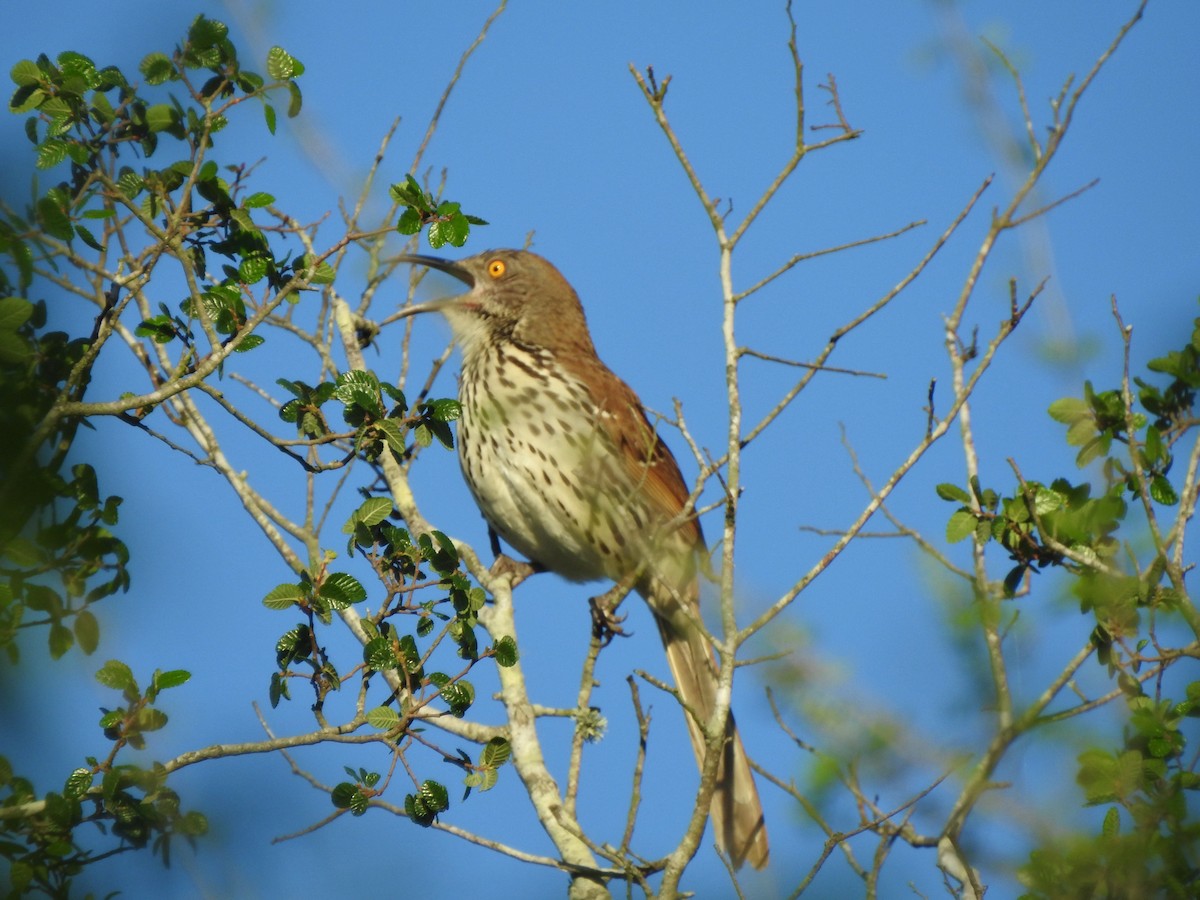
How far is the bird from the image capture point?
5.15m

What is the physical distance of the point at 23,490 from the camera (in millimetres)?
1388

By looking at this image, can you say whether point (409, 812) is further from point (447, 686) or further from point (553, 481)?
point (553, 481)

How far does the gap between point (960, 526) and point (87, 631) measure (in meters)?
2.22

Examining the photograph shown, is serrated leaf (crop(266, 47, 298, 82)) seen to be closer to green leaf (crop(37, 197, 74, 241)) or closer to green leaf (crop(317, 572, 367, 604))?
green leaf (crop(37, 197, 74, 241))

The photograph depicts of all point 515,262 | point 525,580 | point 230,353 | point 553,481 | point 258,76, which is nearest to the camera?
point 230,353

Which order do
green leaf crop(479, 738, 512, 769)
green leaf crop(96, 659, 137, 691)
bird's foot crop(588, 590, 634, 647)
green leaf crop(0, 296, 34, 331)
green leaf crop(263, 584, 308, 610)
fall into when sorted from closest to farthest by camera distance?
green leaf crop(0, 296, 34, 331) < green leaf crop(96, 659, 137, 691) < green leaf crop(263, 584, 308, 610) < green leaf crop(479, 738, 512, 769) < bird's foot crop(588, 590, 634, 647)

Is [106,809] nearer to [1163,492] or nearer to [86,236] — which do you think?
[86,236]

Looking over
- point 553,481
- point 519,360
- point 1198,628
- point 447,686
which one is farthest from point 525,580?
point 1198,628

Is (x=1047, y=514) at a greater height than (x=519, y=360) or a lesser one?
lesser

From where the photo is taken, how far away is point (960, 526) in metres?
3.40

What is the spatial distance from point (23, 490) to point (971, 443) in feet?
8.45

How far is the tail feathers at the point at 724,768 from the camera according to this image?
16.5ft

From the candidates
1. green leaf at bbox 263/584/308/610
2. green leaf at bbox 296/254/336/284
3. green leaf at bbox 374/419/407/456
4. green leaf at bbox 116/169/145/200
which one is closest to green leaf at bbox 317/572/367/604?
green leaf at bbox 263/584/308/610

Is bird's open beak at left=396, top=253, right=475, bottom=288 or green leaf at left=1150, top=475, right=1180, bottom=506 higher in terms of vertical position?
bird's open beak at left=396, top=253, right=475, bottom=288
